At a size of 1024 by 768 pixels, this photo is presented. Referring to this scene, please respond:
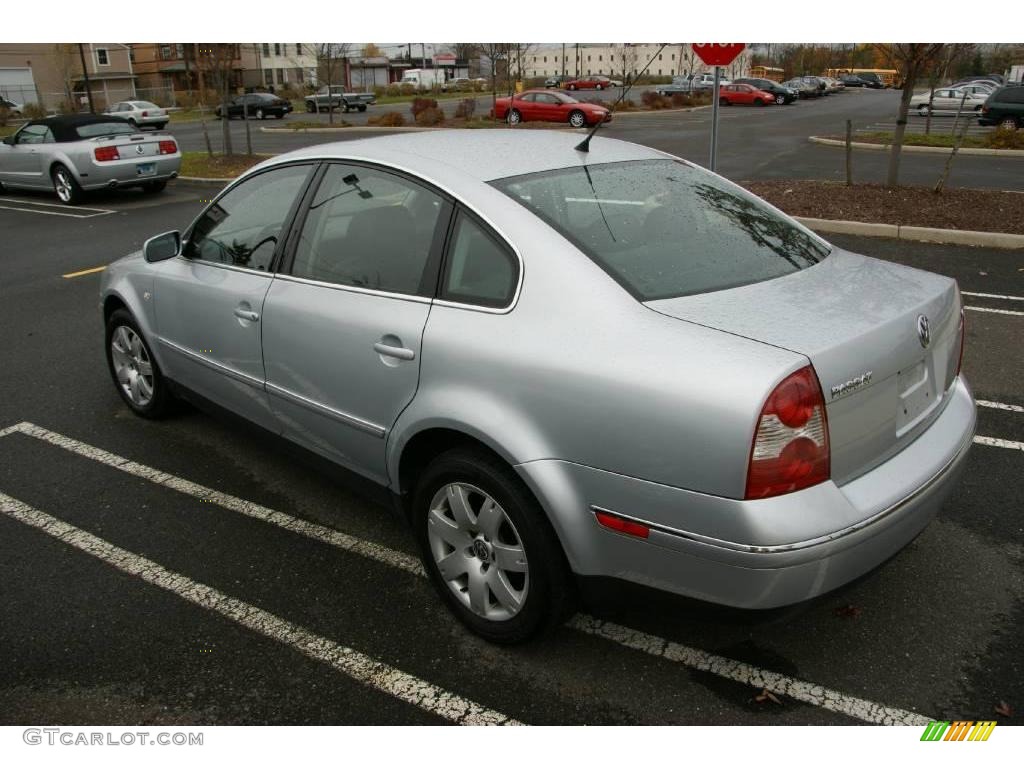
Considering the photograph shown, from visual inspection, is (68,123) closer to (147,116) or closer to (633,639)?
(633,639)

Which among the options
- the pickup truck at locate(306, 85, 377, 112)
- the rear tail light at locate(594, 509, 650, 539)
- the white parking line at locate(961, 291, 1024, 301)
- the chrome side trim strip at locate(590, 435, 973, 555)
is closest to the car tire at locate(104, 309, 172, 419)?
the rear tail light at locate(594, 509, 650, 539)

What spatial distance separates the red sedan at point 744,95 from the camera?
1713 inches

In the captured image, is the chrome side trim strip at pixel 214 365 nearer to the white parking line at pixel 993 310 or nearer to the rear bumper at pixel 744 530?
the rear bumper at pixel 744 530

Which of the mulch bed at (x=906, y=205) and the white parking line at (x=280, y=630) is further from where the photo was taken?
the mulch bed at (x=906, y=205)

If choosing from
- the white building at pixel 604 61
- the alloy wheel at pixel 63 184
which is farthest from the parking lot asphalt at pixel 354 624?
the white building at pixel 604 61

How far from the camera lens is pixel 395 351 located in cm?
288

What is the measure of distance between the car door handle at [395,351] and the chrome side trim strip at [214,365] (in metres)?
0.92

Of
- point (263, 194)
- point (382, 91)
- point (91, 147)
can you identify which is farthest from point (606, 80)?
point (263, 194)

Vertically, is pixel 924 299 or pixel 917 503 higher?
pixel 924 299

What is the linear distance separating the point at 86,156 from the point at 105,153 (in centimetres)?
31

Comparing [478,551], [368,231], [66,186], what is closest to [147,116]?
[66,186]
